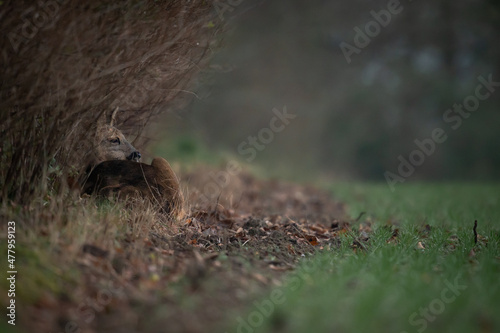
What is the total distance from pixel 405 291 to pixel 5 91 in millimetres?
3665

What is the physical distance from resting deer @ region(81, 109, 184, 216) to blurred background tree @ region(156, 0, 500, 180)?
1703 cm

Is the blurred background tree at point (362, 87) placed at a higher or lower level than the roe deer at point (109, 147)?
lower

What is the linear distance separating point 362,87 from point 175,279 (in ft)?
89.3

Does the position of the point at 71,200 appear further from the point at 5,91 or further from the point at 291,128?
the point at 291,128

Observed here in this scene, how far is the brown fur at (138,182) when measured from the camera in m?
5.20

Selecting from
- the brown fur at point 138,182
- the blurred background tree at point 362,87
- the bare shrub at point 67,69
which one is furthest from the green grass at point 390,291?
the blurred background tree at point 362,87

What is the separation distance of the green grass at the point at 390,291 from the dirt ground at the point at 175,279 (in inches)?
10.6

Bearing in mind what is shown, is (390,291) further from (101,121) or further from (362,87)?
(362,87)

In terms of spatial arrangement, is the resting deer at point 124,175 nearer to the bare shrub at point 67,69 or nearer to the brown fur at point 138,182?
the brown fur at point 138,182

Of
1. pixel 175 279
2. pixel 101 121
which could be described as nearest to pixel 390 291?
pixel 175 279

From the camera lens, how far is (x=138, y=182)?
5.46 meters

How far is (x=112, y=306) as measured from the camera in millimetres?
3184

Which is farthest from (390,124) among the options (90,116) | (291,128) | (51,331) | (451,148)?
(51,331)

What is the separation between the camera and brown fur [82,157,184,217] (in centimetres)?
520
